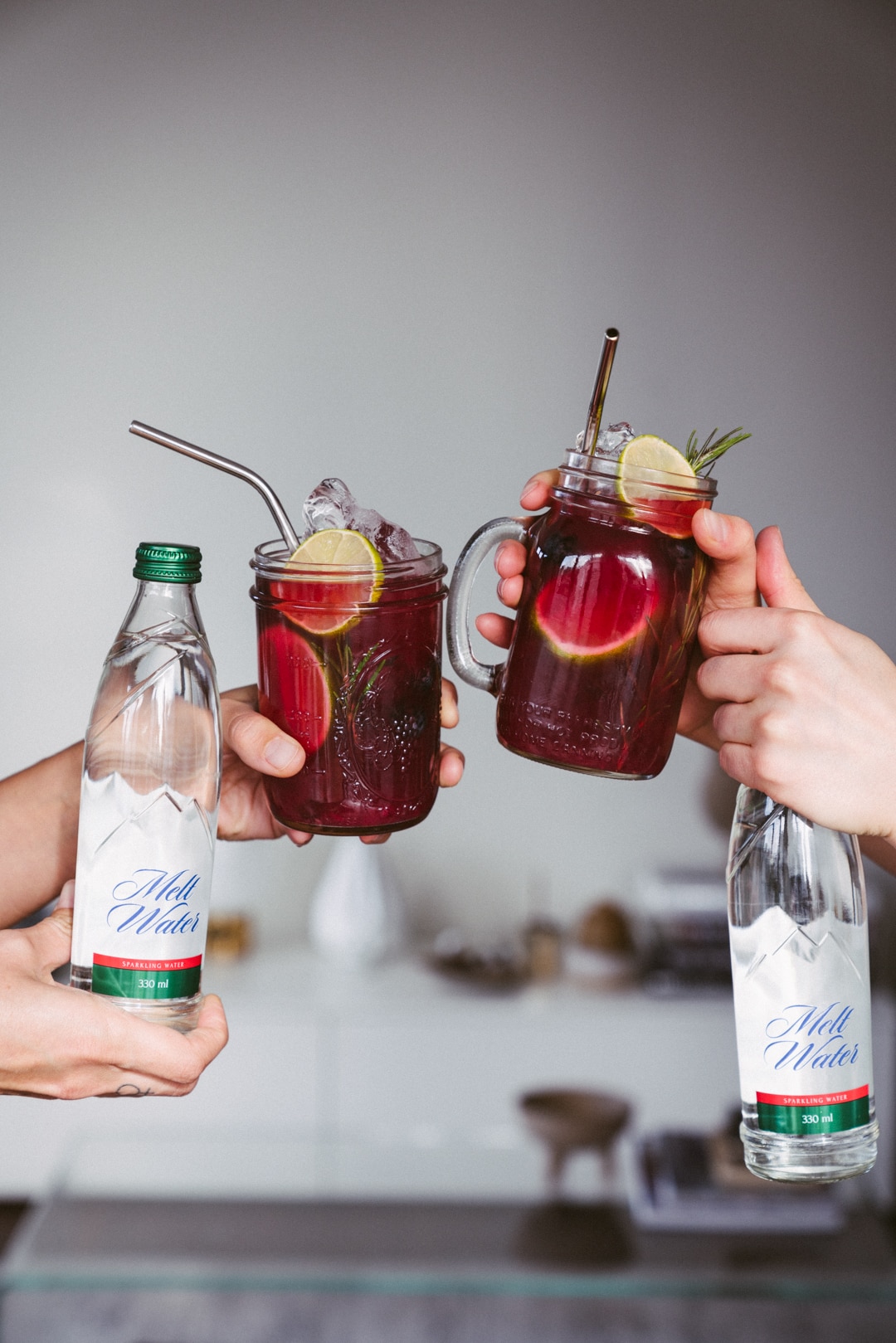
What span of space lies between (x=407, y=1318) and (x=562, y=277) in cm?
243

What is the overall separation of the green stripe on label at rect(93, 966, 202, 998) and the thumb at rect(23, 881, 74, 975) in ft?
0.22

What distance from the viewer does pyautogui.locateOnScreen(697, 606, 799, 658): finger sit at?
77cm

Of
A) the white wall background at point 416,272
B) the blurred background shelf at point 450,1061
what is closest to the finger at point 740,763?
the blurred background shelf at point 450,1061

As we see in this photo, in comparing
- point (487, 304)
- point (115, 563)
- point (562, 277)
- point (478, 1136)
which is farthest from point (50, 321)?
point (478, 1136)

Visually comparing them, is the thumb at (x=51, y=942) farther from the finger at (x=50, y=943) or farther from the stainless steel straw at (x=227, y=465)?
the stainless steel straw at (x=227, y=465)

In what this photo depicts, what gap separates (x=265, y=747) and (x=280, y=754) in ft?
0.04

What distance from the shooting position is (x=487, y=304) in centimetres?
313

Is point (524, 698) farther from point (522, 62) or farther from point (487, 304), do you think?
point (522, 62)

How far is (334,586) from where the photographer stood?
79 centimetres

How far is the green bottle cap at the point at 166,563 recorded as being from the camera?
0.75 m

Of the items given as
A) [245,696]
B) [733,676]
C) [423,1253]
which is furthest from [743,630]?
[423,1253]

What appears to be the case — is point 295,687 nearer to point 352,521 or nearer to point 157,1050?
point 352,521

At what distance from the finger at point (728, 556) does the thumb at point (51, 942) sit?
0.52 meters

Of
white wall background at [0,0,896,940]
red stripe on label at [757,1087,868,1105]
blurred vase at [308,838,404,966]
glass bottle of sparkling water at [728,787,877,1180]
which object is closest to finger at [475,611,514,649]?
glass bottle of sparkling water at [728,787,877,1180]
